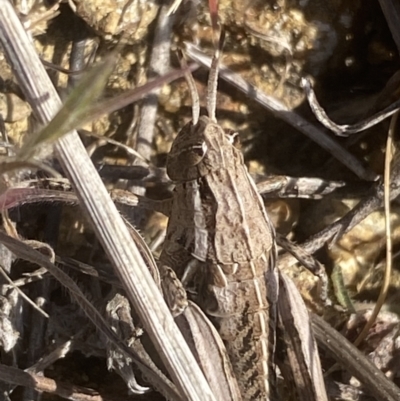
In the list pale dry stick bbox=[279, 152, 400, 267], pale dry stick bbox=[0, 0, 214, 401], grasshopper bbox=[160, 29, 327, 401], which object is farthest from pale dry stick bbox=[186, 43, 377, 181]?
pale dry stick bbox=[0, 0, 214, 401]

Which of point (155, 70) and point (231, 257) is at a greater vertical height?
point (155, 70)

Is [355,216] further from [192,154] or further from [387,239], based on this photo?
[192,154]

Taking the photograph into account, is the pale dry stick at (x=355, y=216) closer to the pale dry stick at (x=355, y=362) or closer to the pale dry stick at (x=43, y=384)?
the pale dry stick at (x=355, y=362)

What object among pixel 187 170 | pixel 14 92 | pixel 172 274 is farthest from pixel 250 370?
pixel 14 92

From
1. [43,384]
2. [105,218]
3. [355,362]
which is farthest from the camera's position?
[355,362]

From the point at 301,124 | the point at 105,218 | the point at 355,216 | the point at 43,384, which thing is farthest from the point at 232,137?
the point at 43,384

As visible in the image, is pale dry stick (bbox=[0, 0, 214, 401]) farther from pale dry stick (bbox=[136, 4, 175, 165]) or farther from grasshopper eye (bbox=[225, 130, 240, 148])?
pale dry stick (bbox=[136, 4, 175, 165])

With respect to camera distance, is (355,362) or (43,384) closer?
(43,384)

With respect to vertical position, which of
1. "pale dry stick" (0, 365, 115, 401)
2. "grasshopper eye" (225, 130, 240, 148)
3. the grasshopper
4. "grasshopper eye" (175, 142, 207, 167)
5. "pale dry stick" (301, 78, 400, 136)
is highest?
"pale dry stick" (301, 78, 400, 136)
